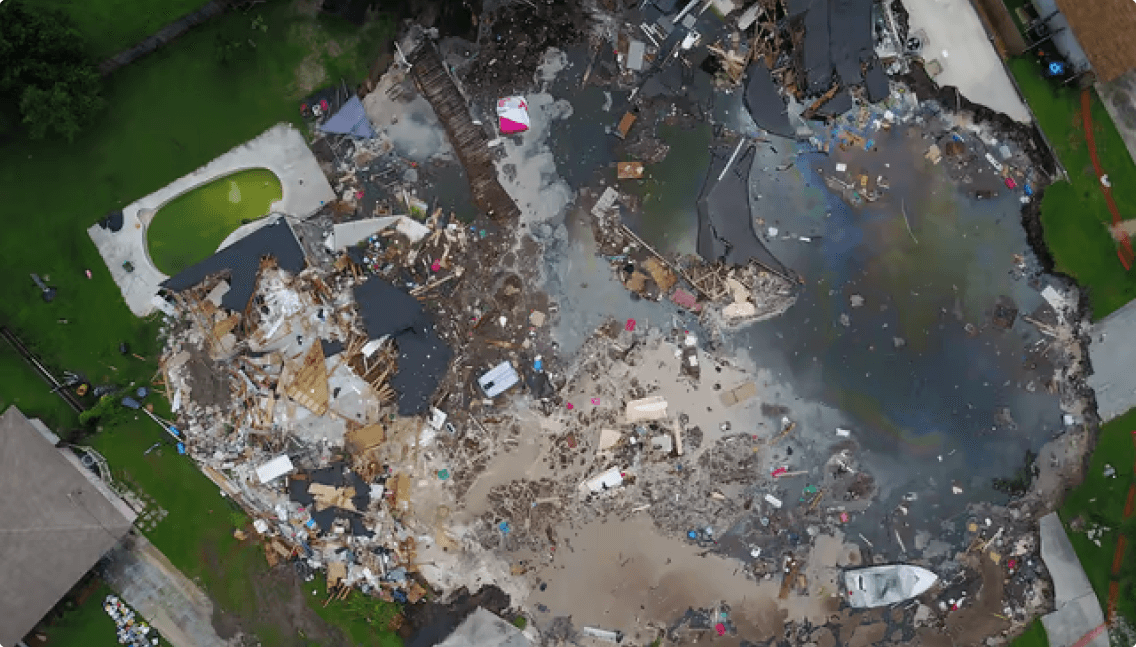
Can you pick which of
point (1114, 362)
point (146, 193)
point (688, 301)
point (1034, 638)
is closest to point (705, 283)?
point (688, 301)

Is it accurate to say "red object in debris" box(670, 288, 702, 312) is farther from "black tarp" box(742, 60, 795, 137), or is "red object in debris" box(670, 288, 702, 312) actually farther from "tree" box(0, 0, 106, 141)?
"tree" box(0, 0, 106, 141)

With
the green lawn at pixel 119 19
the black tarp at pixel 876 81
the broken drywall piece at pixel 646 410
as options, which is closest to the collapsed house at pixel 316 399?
the broken drywall piece at pixel 646 410

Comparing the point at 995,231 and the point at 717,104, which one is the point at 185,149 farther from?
the point at 995,231

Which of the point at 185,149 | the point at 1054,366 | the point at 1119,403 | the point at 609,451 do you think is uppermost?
the point at 185,149

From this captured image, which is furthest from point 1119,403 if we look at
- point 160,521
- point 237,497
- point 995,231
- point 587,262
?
point 160,521

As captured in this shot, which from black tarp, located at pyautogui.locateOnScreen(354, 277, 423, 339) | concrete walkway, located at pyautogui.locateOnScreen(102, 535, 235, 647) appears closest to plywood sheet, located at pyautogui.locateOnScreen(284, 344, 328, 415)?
black tarp, located at pyautogui.locateOnScreen(354, 277, 423, 339)

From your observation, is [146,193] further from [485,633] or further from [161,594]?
[485,633]
